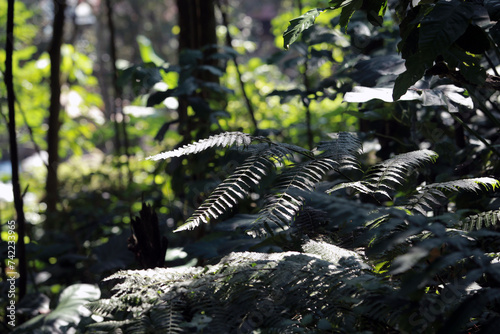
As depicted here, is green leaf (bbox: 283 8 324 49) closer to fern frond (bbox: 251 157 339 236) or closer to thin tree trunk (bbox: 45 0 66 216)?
fern frond (bbox: 251 157 339 236)

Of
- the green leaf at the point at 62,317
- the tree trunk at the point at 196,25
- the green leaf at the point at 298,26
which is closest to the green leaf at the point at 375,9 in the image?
the green leaf at the point at 298,26

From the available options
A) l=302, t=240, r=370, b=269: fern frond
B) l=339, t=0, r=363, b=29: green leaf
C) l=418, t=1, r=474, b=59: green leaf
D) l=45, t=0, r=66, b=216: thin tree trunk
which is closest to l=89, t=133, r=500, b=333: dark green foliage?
l=302, t=240, r=370, b=269: fern frond

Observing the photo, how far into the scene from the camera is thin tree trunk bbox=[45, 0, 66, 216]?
379 cm

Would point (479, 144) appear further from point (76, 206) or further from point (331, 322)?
point (76, 206)

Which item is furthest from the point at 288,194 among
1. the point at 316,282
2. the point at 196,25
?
the point at 196,25

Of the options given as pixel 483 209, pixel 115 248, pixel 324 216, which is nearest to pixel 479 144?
pixel 483 209

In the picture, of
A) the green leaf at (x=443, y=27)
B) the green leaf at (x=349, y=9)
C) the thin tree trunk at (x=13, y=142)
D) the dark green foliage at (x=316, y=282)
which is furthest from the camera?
the thin tree trunk at (x=13, y=142)

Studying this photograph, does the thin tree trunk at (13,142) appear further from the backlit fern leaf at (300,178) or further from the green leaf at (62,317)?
the backlit fern leaf at (300,178)

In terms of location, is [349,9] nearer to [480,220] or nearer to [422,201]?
[422,201]

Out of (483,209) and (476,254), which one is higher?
(476,254)

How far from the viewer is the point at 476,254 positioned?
739mm

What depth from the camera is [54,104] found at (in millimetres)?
3965

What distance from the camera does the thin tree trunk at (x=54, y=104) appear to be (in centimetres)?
379

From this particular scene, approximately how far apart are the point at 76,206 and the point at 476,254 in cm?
377
